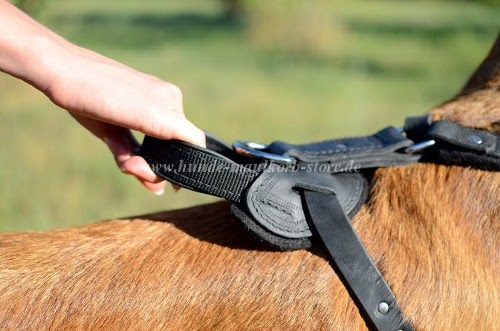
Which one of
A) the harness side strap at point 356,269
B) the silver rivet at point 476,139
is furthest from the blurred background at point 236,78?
the silver rivet at point 476,139

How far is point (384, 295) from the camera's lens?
2.02 metres

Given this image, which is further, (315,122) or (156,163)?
(315,122)

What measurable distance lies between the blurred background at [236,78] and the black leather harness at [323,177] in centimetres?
269

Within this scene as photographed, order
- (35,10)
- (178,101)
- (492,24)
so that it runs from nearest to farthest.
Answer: (178,101), (35,10), (492,24)

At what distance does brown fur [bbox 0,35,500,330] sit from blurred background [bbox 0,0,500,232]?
2709 millimetres

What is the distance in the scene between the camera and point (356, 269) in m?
2.04

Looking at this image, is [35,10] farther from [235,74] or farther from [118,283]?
[235,74]

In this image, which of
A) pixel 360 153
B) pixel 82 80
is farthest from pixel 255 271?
pixel 82 80

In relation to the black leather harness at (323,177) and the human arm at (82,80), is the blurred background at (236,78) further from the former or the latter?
the black leather harness at (323,177)

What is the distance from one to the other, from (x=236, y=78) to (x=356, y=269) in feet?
43.5

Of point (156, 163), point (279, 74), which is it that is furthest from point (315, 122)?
point (156, 163)

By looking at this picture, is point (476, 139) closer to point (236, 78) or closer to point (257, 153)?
point (257, 153)

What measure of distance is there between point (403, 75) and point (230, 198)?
47.4 feet

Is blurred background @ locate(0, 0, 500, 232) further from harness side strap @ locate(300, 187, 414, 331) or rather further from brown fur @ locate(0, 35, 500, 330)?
harness side strap @ locate(300, 187, 414, 331)
